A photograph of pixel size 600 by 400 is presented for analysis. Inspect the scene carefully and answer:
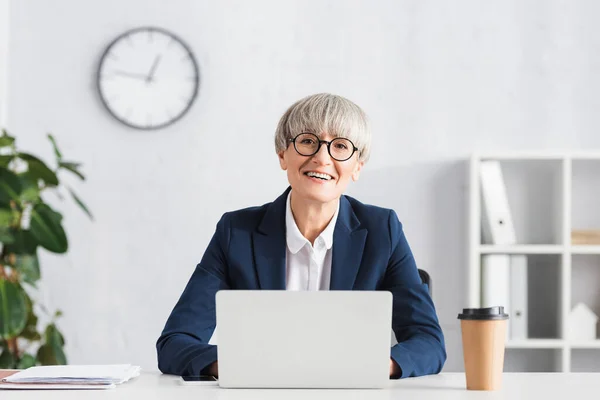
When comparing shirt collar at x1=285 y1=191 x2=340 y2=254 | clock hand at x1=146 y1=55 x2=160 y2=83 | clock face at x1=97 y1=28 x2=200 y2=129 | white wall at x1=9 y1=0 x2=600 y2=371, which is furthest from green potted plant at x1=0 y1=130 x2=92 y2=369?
shirt collar at x1=285 y1=191 x2=340 y2=254

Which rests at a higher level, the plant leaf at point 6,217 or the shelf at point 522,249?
the plant leaf at point 6,217

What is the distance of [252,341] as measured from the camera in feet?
4.21

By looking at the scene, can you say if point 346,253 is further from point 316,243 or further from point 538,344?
point 538,344

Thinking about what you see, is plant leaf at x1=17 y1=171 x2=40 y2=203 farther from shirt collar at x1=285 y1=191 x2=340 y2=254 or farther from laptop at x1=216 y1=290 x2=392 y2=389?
laptop at x1=216 y1=290 x2=392 y2=389

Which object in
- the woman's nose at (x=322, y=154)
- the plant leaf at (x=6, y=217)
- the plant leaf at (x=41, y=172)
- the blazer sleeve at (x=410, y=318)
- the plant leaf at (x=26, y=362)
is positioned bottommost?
the plant leaf at (x=26, y=362)

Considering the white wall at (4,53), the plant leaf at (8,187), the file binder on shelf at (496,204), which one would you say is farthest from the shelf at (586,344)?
the white wall at (4,53)

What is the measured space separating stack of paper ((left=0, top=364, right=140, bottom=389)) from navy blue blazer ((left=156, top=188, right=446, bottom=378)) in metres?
0.25

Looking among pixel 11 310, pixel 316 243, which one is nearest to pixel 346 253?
pixel 316 243

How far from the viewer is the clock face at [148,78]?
11.3 feet

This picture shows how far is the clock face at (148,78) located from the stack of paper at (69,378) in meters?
2.08

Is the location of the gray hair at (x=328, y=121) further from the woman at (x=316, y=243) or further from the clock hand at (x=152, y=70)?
the clock hand at (x=152, y=70)

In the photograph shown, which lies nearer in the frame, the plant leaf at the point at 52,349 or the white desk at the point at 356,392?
the white desk at the point at 356,392

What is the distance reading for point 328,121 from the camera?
5.78 ft

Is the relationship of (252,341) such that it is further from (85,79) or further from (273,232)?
(85,79)
